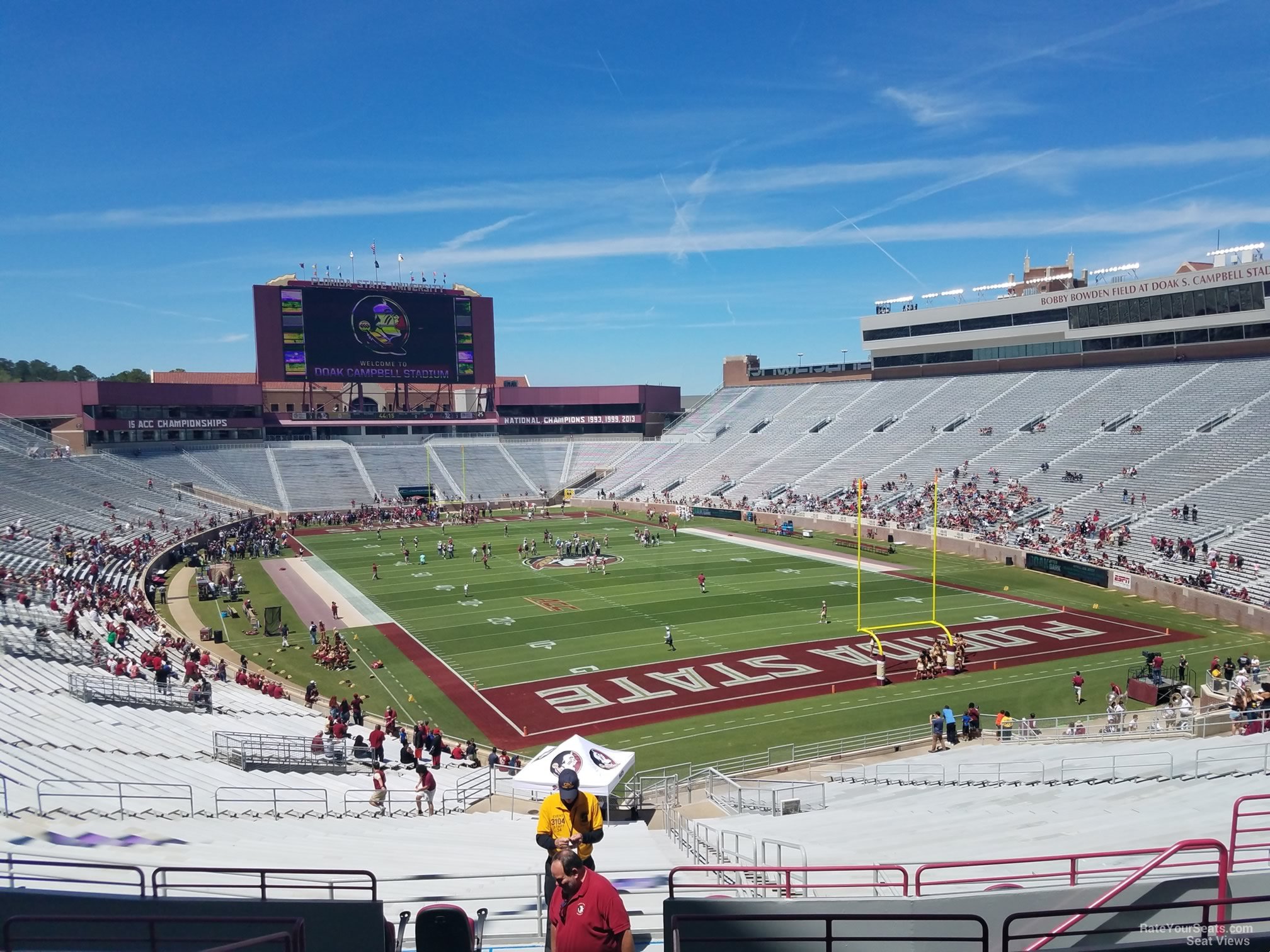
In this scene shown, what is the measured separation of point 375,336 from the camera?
69.9 m

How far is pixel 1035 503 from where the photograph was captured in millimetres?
44031

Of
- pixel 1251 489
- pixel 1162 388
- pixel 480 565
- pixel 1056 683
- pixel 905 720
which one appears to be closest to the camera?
pixel 905 720

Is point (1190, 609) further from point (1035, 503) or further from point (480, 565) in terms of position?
point (480, 565)

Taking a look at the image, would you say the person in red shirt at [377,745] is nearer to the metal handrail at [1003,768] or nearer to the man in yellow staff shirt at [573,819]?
the metal handrail at [1003,768]

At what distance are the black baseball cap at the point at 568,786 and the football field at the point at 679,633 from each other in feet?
47.1

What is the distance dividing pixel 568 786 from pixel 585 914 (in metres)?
1.25

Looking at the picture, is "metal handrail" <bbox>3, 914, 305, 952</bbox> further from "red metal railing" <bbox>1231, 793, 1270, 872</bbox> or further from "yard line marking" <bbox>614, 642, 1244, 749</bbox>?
"yard line marking" <bbox>614, 642, 1244, 749</bbox>

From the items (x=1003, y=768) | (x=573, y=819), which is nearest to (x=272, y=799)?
(x=573, y=819)

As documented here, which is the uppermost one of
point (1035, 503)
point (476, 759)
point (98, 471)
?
point (98, 471)

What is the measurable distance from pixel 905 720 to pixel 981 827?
10768 mm

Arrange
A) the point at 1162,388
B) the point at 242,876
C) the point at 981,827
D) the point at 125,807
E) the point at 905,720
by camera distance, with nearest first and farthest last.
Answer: the point at 242,876 < the point at 981,827 < the point at 125,807 < the point at 905,720 < the point at 1162,388

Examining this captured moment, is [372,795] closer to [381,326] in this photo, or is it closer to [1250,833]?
[1250,833]

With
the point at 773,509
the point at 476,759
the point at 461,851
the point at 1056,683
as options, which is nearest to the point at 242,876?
the point at 461,851

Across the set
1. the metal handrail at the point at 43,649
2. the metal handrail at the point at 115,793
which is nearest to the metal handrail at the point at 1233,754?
the metal handrail at the point at 115,793
